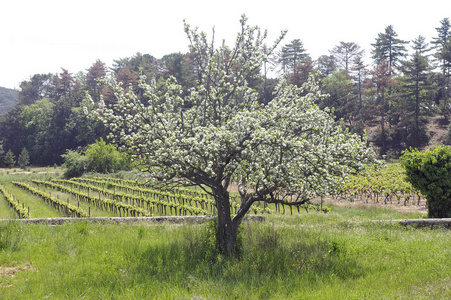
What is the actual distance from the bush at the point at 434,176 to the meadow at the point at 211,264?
5.18 metres

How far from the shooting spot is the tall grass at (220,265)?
6.10 metres

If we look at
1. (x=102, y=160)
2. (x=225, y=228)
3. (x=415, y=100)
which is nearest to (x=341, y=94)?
(x=415, y=100)

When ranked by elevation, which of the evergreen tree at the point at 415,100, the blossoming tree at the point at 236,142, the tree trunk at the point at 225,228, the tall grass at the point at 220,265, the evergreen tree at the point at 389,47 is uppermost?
the evergreen tree at the point at 389,47

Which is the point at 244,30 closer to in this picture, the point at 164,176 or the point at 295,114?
the point at 295,114

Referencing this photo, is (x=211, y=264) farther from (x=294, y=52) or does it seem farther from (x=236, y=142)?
(x=294, y=52)

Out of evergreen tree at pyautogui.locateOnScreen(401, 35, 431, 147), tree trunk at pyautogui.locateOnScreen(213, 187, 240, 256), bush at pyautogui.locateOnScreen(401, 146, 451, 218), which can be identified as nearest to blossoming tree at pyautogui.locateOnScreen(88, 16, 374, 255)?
tree trunk at pyautogui.locateOnScreen(213, 187, 240, 256)

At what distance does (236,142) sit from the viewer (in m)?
7.04

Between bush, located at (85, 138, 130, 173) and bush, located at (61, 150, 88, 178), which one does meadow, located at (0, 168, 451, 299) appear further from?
bush, located at (61, 150, 88, 178)

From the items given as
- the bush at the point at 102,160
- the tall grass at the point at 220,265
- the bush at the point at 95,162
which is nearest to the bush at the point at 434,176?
the tall grass at the point at 220,265

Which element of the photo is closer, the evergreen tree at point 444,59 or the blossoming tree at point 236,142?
the blossoming tree at point 236,142

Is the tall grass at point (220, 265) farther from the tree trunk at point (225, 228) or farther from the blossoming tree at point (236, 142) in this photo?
the blossoming tree at point (236, 142)

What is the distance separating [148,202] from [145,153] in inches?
572

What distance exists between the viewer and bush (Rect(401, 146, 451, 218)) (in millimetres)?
14898

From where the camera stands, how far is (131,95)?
8211mm
